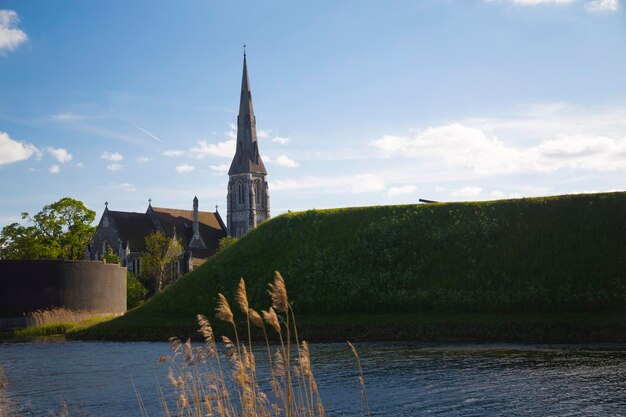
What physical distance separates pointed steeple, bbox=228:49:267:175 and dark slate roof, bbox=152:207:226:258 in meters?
11.2

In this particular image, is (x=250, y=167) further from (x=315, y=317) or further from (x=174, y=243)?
(x=315, y=317)

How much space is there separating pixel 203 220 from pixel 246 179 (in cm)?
1222

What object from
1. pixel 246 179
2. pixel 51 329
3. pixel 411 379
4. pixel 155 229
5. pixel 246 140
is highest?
pixel 246 140

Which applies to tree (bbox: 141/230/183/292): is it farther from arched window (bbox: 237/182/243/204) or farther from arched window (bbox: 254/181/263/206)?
arched window (bbox: 254/181/263/206)

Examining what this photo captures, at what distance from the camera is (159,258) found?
3789 inches

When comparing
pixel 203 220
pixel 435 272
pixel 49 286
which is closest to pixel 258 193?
pixel 203 220

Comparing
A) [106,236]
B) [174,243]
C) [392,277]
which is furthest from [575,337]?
[106,236]

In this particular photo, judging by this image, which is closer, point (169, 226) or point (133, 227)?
point (133, 227)

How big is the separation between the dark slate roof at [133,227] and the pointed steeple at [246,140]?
2516cm

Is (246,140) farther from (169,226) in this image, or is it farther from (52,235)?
(52,235)

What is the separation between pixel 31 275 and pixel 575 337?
41238 mm

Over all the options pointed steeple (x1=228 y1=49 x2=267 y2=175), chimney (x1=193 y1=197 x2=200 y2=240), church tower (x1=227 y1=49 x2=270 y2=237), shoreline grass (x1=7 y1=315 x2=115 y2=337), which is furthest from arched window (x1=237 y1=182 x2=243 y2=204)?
shoreline grass (x1=7 y1=315 x2=115 y2=337)

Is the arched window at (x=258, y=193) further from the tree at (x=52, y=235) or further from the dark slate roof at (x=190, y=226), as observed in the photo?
the tree at (x=52, y=235)

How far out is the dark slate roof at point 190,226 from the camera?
118 metres
